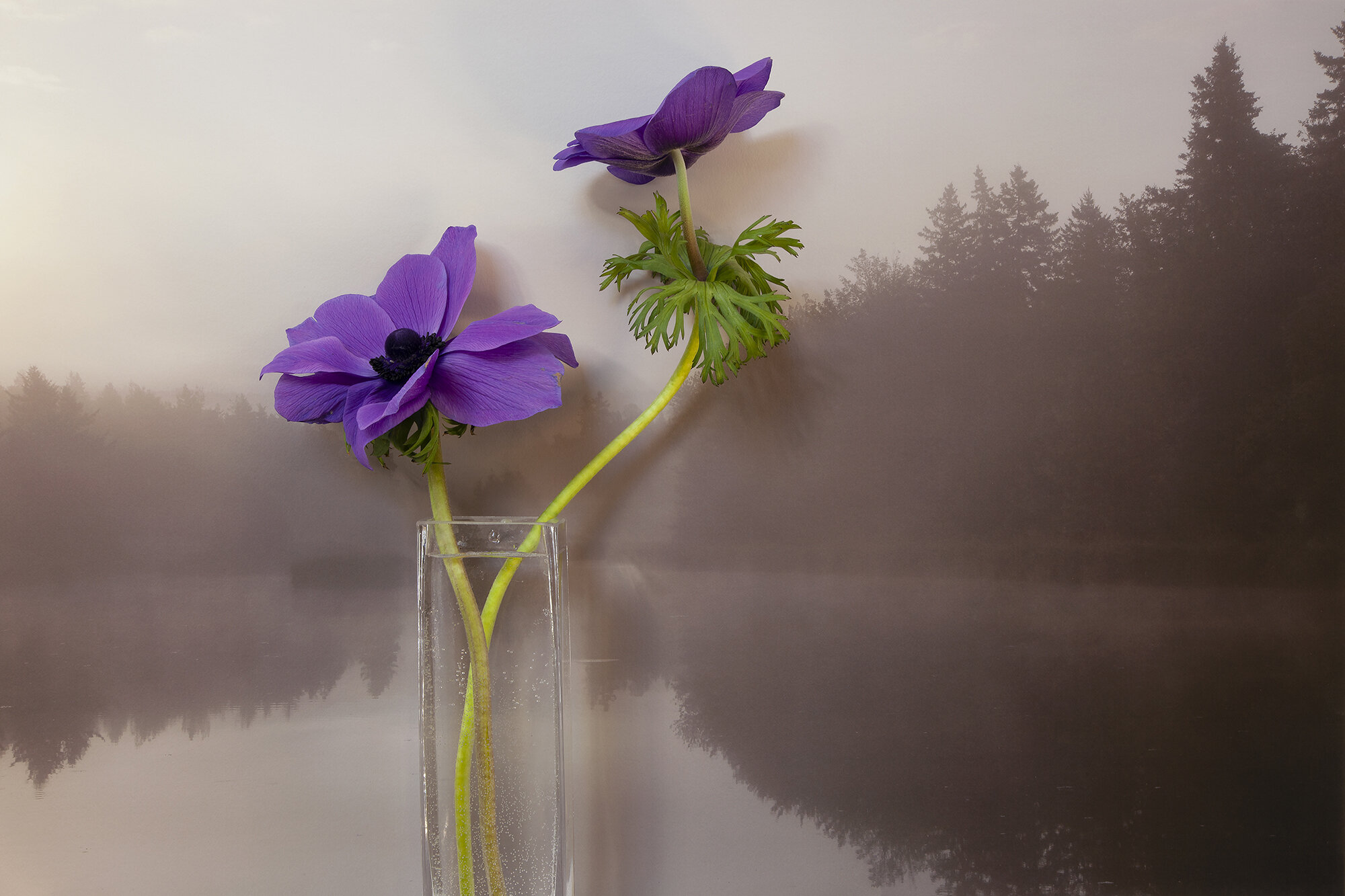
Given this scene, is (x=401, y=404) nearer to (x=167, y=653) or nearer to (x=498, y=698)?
(x=498, y=698)

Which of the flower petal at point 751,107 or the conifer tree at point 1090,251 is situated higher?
the flower petal at point 751,107

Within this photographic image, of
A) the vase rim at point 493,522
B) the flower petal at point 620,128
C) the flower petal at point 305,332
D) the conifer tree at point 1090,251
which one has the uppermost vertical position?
the flower petal at point 620,128

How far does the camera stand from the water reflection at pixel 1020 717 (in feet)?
2.77

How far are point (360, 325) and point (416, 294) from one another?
6 centimetres

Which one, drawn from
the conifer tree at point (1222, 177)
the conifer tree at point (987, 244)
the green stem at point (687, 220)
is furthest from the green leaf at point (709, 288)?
the conifer tree at point (1222, 177)

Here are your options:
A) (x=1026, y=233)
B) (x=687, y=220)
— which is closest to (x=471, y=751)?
(x=687, y=220)

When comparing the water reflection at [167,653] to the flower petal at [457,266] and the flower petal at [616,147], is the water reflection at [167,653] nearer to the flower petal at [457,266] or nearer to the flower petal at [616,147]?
the flower petal at [457,266]

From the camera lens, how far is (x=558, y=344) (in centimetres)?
76

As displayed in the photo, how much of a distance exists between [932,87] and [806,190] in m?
0.19

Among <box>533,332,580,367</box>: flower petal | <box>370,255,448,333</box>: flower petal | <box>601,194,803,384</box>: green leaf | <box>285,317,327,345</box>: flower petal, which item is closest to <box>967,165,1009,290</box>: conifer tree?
<box>601,194,803,384</box>: green leaf

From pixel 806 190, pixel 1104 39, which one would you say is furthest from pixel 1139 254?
pixel 806 190

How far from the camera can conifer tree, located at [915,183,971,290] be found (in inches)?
34.1

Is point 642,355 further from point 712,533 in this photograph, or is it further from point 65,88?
point 65,88

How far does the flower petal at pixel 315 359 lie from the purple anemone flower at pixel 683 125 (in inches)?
11.1
